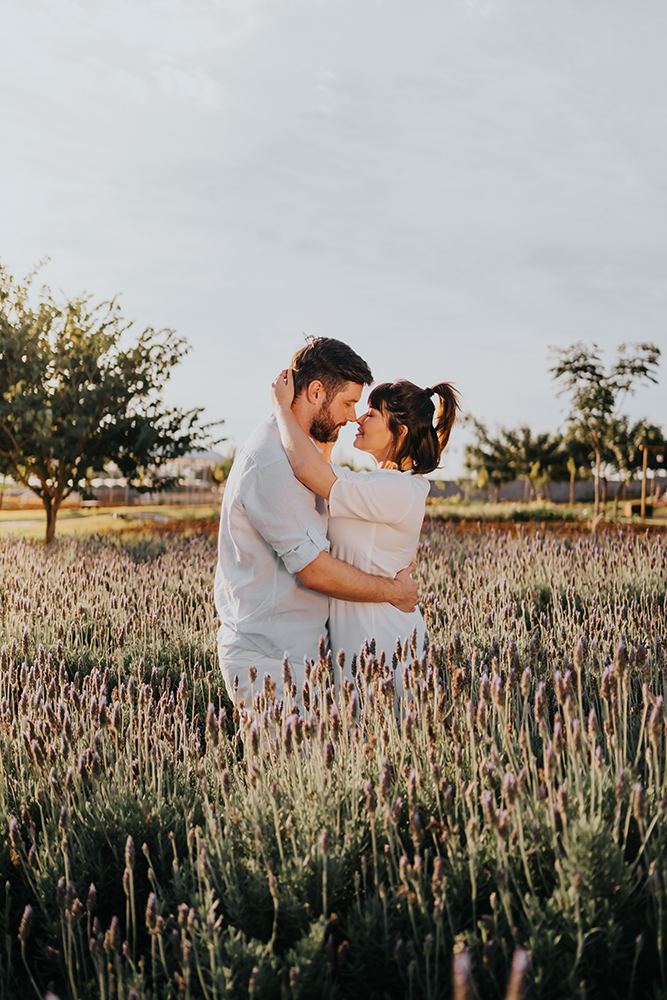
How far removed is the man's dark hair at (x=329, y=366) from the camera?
2.97 meters

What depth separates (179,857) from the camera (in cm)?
213

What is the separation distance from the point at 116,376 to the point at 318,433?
10.1m

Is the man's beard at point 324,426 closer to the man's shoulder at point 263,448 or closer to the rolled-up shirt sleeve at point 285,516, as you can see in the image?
the man's shoulder at point 263,448

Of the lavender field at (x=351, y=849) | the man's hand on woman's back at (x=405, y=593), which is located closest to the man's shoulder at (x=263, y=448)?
the man's hand on woman's back at (x=405, y=593)

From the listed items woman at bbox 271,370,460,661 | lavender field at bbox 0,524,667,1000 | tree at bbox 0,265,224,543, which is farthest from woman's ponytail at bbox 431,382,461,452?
tree at bbox 0,265,224,543

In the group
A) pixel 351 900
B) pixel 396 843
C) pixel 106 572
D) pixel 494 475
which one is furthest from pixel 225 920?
pixel 494 475

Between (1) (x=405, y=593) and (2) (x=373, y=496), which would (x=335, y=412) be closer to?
(2) (x=373, y=496)

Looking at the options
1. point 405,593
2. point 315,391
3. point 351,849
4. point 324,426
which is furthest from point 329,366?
point 351,849

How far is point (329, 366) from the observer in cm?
296

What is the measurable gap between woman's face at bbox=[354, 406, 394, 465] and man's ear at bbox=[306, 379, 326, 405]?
0.88 ft

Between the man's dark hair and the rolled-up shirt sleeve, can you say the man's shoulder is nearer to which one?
the rolled-up shirt sleeve

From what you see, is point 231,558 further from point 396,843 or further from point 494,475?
point 494,475

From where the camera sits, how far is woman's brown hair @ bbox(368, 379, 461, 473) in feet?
10.1

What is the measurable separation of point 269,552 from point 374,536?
1.52 ft
